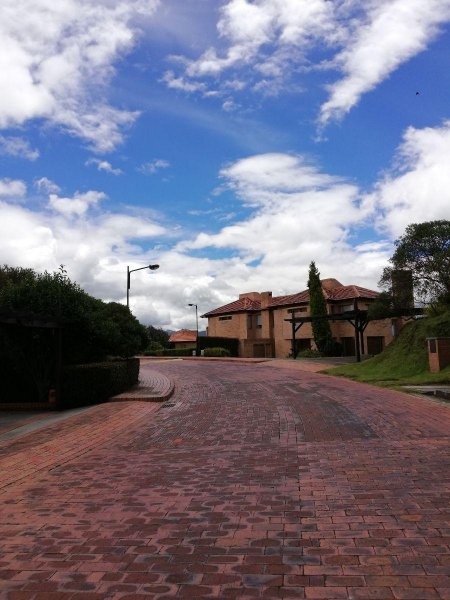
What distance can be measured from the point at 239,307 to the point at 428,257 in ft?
102

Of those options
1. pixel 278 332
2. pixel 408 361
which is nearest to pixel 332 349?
pixel 278 332

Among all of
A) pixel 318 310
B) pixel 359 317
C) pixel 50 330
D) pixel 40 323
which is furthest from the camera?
pixel 318 310

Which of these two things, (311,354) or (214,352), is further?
(214,352)

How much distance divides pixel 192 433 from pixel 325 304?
32266 millimetres

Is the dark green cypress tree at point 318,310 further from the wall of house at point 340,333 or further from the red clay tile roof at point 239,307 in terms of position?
the red clay tile roof at point 239,307

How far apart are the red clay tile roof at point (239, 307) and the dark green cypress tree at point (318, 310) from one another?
9.90m

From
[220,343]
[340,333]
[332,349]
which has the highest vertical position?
[340,333]

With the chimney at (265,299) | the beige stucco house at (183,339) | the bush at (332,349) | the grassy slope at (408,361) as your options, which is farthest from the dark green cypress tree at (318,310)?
the beige stucco house at (183,339)

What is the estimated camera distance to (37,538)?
4445 mm

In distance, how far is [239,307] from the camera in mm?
51062

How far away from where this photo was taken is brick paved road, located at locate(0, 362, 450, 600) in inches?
136

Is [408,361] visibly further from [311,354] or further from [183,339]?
[183,339]

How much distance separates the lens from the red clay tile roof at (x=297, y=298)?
4276 cm

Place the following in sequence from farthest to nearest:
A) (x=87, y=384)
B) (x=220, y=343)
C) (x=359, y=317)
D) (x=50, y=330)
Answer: (x=220, y=343) → (x=359, y=317) → (x=50, y=330) → (x=87, y=384)
